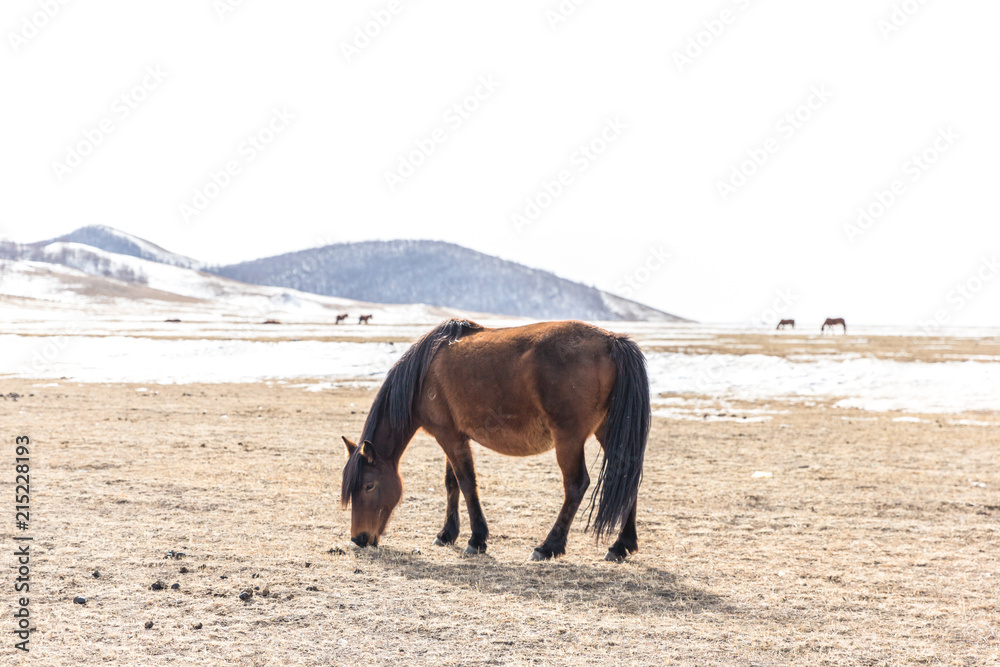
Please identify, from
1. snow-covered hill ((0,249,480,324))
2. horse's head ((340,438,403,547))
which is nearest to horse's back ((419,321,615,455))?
horse's head ((340,438,403,547))

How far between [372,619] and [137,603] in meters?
1.76

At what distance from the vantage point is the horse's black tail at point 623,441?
6.18m

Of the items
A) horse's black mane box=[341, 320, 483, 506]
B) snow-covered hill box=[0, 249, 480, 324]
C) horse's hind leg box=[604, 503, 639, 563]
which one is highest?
snow-covered hill box=[0, 249, 480, 324]

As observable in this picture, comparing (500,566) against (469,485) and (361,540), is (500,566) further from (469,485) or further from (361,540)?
(361,540)

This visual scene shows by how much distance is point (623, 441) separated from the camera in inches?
246

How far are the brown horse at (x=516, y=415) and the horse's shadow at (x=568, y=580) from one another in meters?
0.28

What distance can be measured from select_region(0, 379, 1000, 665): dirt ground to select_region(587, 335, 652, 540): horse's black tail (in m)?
0.54

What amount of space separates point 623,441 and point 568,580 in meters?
1.35

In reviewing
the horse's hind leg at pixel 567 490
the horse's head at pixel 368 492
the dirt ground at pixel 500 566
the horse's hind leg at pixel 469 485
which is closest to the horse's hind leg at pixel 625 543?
the dirt ground at pixel 500 566

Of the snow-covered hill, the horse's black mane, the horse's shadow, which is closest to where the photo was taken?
the horse's shadow

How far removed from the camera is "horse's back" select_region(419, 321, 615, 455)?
6.34 metres

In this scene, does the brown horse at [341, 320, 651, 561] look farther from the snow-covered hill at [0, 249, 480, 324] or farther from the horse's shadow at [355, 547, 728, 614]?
the snow-covered hill at [0, 249, 480, 324]

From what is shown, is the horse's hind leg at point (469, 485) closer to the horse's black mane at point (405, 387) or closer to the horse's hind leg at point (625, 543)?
the horse's black mane at point (405, 387)

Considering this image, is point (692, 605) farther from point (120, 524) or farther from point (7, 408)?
point (7, 408)
